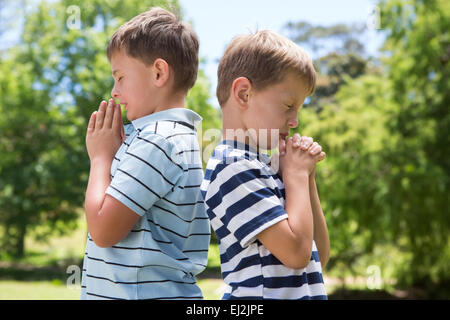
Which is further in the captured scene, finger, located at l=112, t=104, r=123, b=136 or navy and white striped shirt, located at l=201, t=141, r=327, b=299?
finger, located at l=112, t=104, r=123, b=136

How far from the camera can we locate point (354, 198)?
912 cm

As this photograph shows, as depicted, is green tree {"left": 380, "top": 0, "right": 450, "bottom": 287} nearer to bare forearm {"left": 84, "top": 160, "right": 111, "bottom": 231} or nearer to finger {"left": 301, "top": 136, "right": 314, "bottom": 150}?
finger {"left": 301, "top": 136, "right": 314, "bottom": 150}

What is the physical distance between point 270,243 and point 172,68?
634 mm

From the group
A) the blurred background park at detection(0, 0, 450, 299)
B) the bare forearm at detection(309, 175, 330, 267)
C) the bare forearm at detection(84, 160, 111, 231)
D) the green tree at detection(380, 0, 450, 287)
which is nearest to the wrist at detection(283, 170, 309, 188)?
the bare forearm at detection(309, 175, 330, 267)

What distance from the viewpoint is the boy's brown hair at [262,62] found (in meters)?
1.43

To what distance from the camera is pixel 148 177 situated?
1384mm

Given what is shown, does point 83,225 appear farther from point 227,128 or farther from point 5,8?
point 227,128

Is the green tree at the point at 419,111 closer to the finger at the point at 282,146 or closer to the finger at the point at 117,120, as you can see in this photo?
the finger at the point at 282,146

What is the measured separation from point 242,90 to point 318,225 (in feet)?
1.61

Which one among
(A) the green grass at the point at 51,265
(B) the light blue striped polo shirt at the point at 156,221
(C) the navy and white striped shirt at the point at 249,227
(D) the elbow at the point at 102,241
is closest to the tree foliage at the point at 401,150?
(A) the green grass at the point at 51,265

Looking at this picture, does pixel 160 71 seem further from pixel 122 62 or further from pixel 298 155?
pixel 298 155

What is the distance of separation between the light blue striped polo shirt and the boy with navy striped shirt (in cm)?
10

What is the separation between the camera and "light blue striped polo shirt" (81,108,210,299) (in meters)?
1.37
